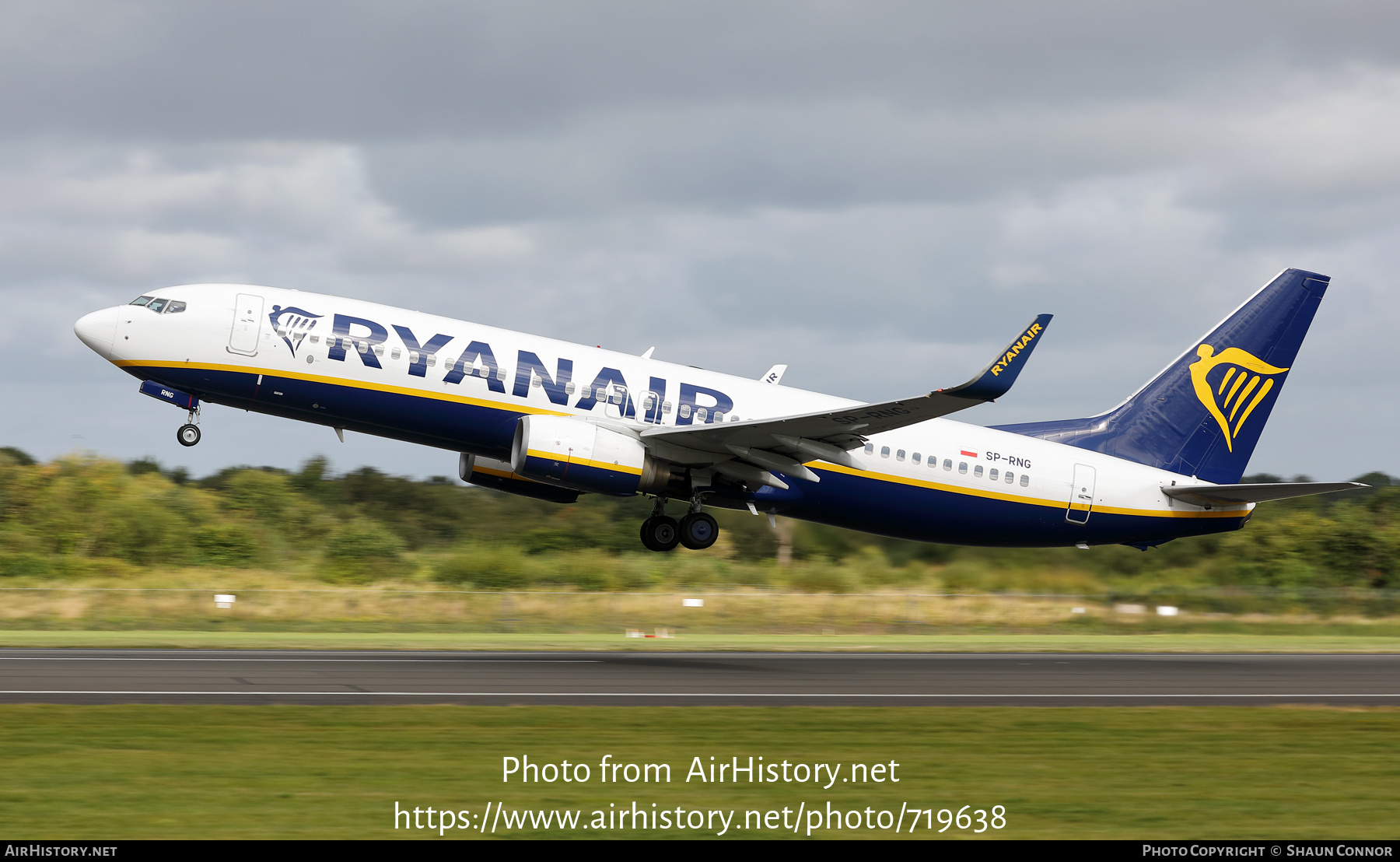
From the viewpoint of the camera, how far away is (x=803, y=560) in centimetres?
4266

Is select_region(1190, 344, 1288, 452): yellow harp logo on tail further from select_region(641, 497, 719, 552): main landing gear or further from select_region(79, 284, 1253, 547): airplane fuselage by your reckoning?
select_region(641, 497, 719, 552): main landing gear

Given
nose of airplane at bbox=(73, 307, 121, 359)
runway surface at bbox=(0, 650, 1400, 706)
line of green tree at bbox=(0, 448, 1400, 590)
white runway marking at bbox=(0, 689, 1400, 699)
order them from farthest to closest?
line of green tree at bbox=(0, 448, 1400, 590) < nose of airplane at bbox=(73, 307, 121, 359) < runway surface at bbox=(0, 650, 1400, 706) < white runway marking at bbox=(0, 689, 1400, 699)

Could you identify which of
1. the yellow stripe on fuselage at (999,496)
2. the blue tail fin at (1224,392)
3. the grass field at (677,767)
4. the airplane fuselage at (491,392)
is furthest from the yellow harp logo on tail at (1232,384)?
the grass field at (677,767)

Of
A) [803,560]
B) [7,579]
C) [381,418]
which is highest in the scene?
[381,418]

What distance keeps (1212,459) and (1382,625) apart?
Result: 13.4 m

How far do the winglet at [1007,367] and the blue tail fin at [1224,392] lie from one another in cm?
1234

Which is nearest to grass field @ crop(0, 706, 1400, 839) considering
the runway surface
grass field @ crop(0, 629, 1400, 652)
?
the runway surface

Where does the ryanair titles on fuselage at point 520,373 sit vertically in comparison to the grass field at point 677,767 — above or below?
above

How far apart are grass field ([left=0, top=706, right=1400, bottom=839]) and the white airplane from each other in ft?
28.6

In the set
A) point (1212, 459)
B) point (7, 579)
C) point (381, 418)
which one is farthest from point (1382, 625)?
point (7, 579)

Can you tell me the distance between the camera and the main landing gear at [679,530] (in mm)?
32188

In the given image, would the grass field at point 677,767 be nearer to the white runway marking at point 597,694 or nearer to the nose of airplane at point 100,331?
the white runway marking at point 597,694

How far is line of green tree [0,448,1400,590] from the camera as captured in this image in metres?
42.1

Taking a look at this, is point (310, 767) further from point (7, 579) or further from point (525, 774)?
point (7, 579)
